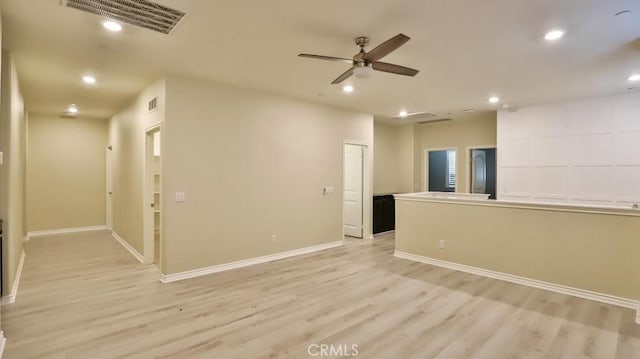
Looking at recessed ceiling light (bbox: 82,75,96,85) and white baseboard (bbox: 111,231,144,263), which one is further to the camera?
white baseboard (bbox: 111,231,144,263)

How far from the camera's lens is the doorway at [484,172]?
8093 millimetres

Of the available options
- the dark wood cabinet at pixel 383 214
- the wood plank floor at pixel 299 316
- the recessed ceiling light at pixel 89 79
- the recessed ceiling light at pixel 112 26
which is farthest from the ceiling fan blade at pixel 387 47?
the dark wood cabinet at pixel 383 214

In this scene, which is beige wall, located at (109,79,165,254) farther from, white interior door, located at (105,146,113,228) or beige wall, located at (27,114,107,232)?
beige wall, located at (27,114,107,232)

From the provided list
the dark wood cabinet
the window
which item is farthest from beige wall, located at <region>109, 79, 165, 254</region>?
the window

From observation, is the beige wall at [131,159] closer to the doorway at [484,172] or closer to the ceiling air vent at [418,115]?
the ceiling air vent at [418,115]

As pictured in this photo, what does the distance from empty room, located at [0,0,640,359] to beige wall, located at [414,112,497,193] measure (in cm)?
15

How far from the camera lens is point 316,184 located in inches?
233

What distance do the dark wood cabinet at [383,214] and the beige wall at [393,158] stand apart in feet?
1.83

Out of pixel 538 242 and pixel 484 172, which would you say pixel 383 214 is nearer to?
pixel 484 172

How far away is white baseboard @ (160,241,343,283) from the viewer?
4238mm

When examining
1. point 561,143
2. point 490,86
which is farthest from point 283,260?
point 561,143

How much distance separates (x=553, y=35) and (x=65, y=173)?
9489 mm

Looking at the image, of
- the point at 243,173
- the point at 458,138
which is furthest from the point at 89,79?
the point at 458,138

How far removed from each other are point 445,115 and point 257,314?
600 cm
